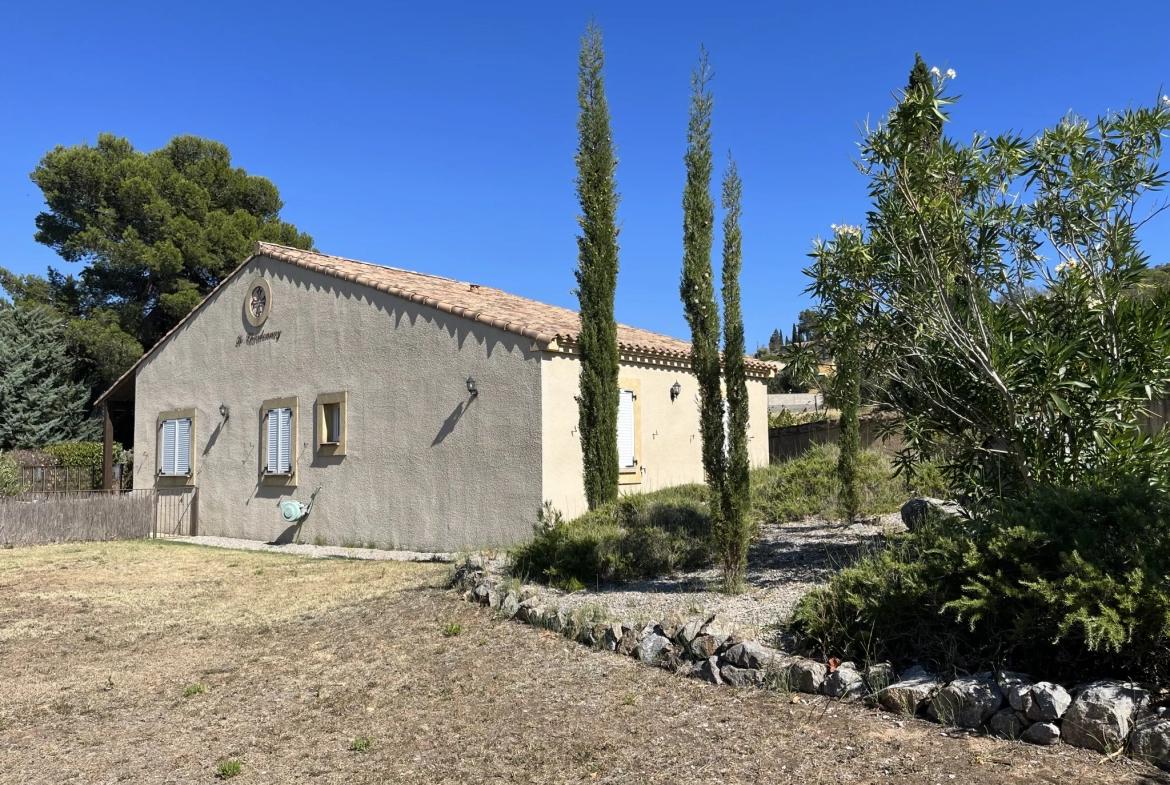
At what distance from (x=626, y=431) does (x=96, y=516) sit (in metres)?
11.3

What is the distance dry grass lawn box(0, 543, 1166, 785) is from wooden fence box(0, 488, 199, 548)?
843cm

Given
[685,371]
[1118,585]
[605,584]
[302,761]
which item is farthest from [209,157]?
[1118,585]

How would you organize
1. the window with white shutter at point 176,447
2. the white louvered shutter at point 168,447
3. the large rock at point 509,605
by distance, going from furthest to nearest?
the white louvered shutter at point 168,447
the window with white shutter at point 176,447
the large rock at point 509,605

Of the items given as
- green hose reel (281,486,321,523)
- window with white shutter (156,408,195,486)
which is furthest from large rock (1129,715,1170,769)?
window with white shutter (156,408,195,486)

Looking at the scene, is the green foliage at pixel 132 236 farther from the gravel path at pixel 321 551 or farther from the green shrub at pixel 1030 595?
the green shrub at pixel 1030 595

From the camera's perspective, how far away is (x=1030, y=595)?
15.5 ft

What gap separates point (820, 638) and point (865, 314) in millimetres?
3294

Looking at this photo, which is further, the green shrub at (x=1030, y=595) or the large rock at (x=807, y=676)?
the large rock at (x=807, y=676)

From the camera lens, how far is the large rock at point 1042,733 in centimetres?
430

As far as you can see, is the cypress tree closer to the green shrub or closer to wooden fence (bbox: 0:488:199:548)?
the green shrub

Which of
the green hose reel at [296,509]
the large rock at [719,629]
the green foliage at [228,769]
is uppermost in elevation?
the green hose reel at [296,509]

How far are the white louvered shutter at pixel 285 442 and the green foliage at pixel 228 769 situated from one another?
11.4 metres

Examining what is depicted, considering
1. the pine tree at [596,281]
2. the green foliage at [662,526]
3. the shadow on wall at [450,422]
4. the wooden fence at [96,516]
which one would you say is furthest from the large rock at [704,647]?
the wooden fence at [96,516]

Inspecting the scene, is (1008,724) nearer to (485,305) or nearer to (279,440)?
(485,305)
